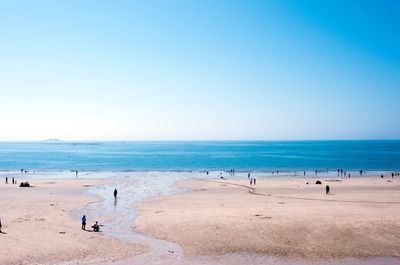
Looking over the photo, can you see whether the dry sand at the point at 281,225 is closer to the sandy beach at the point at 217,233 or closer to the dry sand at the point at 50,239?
the sandy beach at the point at 217,233

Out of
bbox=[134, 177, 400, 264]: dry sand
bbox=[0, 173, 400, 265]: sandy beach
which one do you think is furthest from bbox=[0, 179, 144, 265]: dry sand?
bbox=[134, 177, 400, 264]: dry sand

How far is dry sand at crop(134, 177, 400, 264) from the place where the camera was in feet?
83.3

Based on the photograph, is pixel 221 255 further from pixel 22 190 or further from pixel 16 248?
pixel 22 190

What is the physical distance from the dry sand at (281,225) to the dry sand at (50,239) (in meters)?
4.62

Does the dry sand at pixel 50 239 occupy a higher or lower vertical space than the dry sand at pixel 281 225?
lower

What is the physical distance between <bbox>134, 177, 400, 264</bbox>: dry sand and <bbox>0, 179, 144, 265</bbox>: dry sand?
4620 mm

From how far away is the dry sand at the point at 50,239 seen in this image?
77.8 feet

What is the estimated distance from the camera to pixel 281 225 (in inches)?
1227

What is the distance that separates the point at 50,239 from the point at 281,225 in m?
18.3

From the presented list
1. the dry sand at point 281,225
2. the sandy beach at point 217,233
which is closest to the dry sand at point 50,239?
the sandy beach at point 217,233

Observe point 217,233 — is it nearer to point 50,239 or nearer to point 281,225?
point 281,225

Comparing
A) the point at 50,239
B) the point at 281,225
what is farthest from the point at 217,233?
the point at 50,239

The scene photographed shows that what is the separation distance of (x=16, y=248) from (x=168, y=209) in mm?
17995

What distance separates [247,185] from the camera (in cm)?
6675
